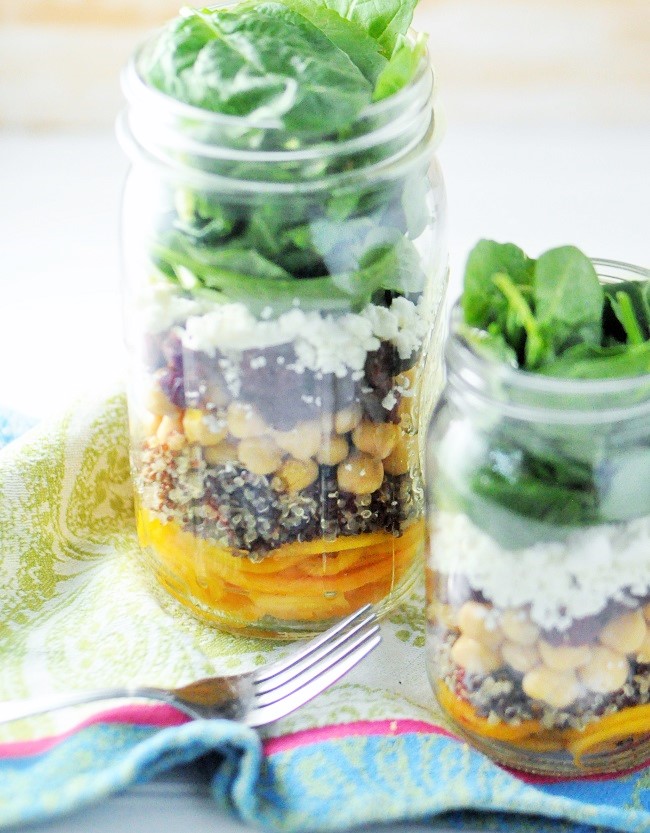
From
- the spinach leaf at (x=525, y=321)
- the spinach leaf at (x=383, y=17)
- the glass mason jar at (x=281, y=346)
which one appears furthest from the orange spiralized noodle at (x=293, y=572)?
the spinach leaf at (x=383, y=17)

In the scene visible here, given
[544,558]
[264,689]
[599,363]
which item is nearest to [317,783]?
[264,689]

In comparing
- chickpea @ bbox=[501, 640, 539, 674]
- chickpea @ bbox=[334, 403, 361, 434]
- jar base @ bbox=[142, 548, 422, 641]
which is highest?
chickpea @ bbox=[334, 403, 361, 434]

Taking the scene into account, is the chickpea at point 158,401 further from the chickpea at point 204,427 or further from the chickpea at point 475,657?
the chickpea at point 475,657

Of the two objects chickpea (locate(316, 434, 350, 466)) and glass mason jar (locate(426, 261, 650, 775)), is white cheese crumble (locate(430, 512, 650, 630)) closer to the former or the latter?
glass mason jar (locate(426, 261, 650, 775))

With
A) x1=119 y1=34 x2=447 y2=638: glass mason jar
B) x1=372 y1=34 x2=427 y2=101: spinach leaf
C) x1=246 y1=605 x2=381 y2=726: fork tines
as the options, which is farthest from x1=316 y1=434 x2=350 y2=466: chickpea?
x1=372 y1=34 x2=427 y2=101: spinach leaf

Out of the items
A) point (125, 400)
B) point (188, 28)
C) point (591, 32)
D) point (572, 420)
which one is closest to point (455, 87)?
point (591, 32)
